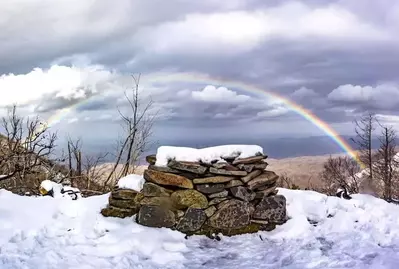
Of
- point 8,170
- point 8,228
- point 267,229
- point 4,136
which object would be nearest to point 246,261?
point 267,229

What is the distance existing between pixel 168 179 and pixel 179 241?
1.09 m

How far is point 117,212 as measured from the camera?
24.5ft

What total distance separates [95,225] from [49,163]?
24.2 feet

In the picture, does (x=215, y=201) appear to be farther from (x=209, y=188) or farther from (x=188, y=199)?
(x=188, y=199)

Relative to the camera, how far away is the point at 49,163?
13609mm

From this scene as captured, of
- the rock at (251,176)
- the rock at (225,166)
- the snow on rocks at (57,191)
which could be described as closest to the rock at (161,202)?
the rock at (225,166)

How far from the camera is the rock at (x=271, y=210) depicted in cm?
743

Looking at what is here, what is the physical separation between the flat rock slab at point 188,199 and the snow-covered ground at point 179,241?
1.64 feet

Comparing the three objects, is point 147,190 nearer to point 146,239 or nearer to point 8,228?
point 146,239

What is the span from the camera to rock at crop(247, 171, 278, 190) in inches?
293

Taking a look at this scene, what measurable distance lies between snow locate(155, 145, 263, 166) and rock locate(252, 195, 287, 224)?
2.83 feet

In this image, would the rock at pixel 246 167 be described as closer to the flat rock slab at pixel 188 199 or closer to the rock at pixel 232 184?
the rock at pixel 232 184

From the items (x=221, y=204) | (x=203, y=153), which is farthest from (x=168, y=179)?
(x=221, y=204)

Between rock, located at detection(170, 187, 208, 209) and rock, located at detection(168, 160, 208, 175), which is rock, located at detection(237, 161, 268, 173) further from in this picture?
rock, located at detection(170, 187, 208, 209)
